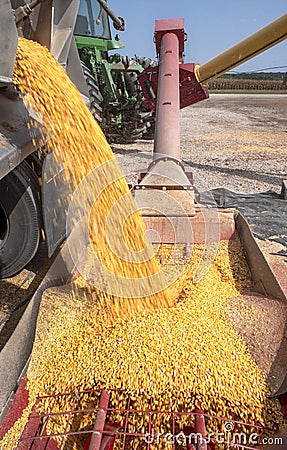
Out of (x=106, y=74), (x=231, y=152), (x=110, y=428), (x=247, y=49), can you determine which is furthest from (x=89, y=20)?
(x=110, y=428)

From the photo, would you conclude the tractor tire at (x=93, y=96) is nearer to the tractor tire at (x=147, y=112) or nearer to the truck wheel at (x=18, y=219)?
the tractor tire at (x=147, y=112)

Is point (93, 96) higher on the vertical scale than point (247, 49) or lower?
lower

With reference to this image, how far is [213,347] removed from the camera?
1.69m

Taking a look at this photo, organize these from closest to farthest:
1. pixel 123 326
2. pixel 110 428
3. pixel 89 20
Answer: pixel 110 428 → pixel 123 326 → pixel 89 20

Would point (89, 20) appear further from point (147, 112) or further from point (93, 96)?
point (147, 112)

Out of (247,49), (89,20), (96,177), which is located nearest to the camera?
(96,177)

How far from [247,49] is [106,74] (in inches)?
119

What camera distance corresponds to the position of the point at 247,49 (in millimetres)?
4230

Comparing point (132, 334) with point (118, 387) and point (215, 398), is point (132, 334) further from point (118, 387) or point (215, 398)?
point (215, 398)

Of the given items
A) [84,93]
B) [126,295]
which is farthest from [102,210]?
[84,93]

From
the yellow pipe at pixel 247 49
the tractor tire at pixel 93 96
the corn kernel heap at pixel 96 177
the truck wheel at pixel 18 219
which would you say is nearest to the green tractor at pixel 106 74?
the tractor tire at pixel 93 96

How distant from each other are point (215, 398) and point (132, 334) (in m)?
0.46

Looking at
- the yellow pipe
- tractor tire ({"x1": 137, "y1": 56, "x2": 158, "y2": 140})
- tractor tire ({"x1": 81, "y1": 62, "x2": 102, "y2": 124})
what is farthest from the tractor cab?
the yellow pipe

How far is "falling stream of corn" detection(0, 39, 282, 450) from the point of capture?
1517mm
